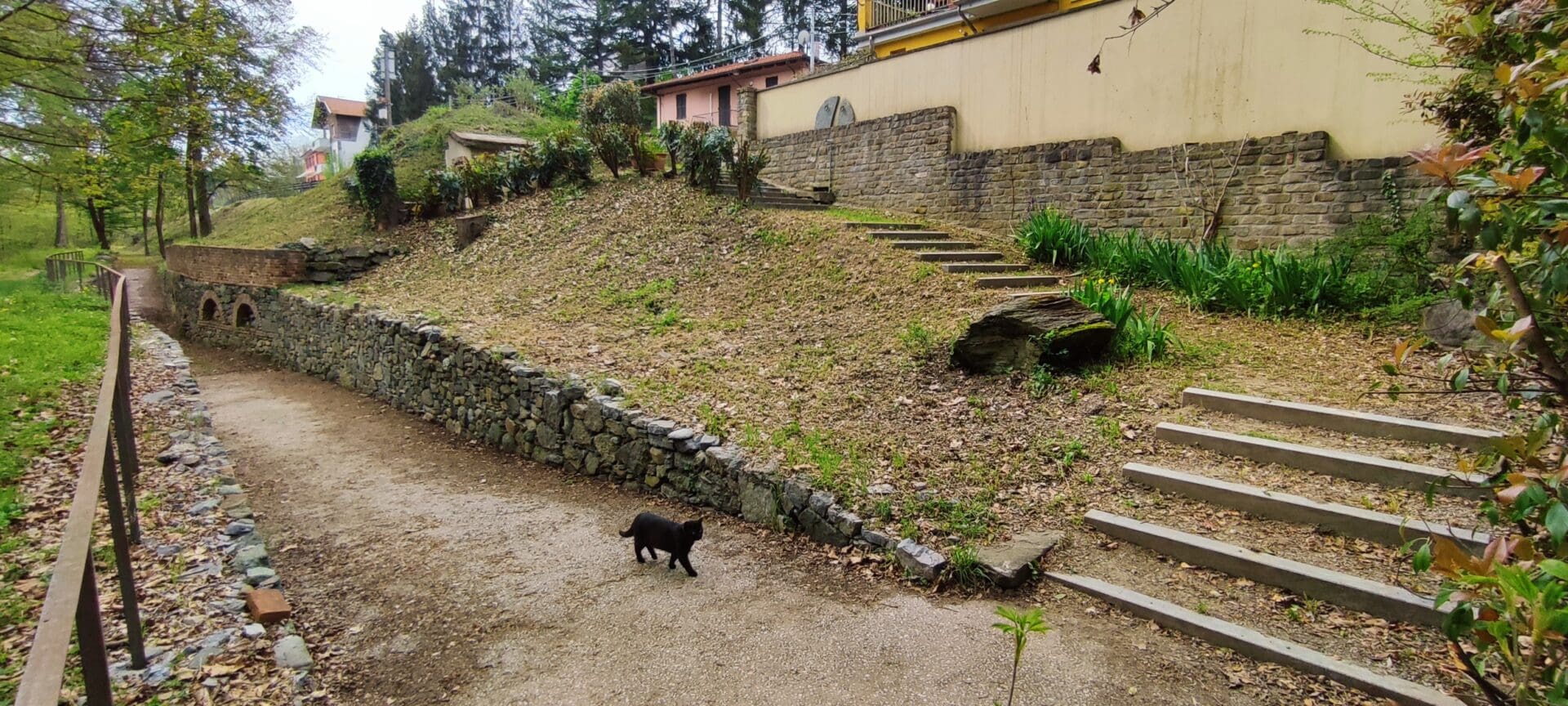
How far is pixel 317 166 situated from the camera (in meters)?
49.8

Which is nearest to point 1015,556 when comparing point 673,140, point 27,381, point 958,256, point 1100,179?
point 958,256

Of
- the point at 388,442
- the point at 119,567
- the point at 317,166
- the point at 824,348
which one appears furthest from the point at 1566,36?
the point at 317,166

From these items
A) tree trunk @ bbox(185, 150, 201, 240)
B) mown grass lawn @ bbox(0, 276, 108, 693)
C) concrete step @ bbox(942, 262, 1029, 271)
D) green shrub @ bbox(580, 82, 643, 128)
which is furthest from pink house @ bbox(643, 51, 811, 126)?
mown grass lawn @ bbox(0, 276, 108, 693)

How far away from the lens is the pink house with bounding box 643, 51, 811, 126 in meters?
26.5

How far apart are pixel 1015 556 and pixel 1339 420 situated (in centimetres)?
238

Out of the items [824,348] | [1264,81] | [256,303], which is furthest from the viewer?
[256,303]

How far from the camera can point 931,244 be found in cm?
958

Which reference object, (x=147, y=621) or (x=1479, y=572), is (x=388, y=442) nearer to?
(x=147, y=621)

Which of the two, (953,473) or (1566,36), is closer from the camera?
(1566,36)

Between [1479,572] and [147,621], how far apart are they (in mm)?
4580

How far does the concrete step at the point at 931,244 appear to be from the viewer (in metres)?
9.41

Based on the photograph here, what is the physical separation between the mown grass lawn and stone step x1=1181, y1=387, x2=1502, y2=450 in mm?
6251

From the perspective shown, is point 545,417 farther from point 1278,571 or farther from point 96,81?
point 1278,571

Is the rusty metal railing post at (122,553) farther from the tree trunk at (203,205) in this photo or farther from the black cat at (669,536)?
the tree trunk at (203,205)
